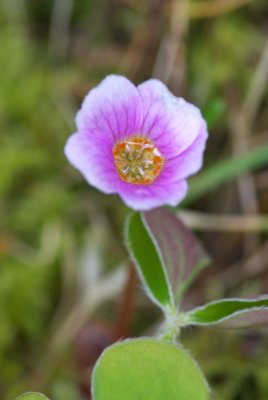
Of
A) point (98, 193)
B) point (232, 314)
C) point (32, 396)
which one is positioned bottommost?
point (98, 193)

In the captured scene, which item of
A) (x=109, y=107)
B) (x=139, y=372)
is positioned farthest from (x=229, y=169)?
(x=139, y=372)

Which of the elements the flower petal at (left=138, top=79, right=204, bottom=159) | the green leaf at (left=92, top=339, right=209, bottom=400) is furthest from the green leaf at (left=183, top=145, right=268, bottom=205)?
the green leaf at (left=92, top=339, right=209, bottom=400)

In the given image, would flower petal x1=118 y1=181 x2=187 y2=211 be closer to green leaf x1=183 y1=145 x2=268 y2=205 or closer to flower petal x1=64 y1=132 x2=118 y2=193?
flower petal x1=64 y1=132 x2=118 y2=193

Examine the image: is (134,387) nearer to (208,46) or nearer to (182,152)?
(182,152)

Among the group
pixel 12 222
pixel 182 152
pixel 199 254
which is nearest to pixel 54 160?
pixel 12 222

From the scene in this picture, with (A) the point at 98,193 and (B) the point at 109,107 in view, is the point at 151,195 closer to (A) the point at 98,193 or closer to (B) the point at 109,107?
(B) the point at 109,107

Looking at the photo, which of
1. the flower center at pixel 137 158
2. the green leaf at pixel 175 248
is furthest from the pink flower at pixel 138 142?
the green leaf at pixel 175 248
